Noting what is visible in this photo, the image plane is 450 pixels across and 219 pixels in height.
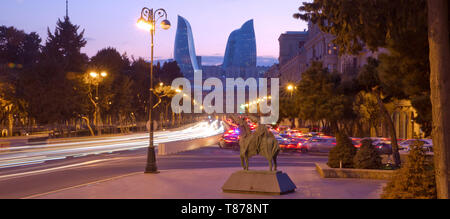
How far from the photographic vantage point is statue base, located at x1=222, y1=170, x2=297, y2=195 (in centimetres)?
1472

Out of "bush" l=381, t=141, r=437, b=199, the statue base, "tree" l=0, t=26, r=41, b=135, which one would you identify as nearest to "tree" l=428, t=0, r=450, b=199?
"bush" l=381, t=141, r=437, b=199

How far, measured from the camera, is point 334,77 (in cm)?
4459

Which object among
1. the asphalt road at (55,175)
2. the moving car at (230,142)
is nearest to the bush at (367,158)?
the asphalt road at (55,175)

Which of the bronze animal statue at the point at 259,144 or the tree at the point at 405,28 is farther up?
the tree at the point at 405,28

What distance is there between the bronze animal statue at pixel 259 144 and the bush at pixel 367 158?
583 centimetres

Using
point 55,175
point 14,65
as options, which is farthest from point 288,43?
point 55,175

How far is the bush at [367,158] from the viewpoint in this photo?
19969 millimetres

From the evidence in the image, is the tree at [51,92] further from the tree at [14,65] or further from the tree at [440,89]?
the tree at [440,89]

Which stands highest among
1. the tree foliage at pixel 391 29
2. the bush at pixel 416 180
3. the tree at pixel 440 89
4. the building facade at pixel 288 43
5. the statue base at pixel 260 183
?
the building facade at pixel 288 43

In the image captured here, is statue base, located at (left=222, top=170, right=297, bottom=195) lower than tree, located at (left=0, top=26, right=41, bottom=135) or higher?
lower

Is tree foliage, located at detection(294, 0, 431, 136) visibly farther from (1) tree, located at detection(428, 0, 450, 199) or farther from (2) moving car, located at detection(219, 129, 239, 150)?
(2) moving car, located at detection(219, 129, 239, 150)

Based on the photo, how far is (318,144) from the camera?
41.8m

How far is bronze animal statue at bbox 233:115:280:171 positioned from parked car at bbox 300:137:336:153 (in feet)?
87.3

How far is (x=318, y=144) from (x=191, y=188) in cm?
2711
